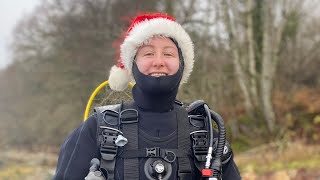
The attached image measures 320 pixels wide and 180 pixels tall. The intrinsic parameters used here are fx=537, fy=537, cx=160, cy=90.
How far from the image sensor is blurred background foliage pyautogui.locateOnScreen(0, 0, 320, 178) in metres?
15.5

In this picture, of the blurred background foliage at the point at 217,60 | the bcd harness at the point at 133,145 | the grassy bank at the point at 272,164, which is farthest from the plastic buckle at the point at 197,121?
the blurred background foliage at the point at 217,60

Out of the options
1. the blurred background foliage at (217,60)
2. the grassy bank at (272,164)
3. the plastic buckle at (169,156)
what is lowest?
the plastic buckle at (169,156)

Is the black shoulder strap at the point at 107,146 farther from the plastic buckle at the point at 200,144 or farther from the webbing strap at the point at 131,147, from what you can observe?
the plastic buckle at the point at 200,144

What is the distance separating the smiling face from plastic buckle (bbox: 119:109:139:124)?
199 millimetres

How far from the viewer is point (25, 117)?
20.7m

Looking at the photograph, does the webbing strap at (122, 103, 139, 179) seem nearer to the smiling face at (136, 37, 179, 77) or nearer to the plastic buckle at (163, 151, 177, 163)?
the plastic buckle at (163, 151, 177, 163)

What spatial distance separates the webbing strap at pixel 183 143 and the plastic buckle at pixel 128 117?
0.71 feet

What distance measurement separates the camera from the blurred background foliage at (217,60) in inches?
612

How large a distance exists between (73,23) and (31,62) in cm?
304

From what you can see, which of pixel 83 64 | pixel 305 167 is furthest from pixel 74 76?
pixel 305 167

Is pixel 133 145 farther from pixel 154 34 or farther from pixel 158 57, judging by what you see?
pixel 154 34

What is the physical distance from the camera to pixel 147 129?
2.52m

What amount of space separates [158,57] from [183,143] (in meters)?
0.42

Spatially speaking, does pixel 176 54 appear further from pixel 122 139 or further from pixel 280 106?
pixel 280 106
